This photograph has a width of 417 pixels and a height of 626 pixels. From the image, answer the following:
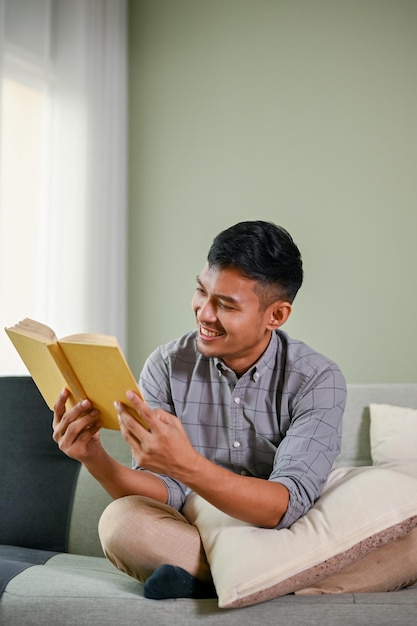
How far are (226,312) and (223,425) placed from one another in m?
0.31

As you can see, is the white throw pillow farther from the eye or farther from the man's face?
the eye

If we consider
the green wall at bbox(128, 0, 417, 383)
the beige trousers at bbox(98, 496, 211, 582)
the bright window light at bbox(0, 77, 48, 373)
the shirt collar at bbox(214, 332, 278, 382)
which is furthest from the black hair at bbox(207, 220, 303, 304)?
the bright window light at bbox(0, 77, 48, 373)

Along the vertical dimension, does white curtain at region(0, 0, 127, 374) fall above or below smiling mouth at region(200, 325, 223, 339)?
above

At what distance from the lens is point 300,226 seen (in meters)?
3.01

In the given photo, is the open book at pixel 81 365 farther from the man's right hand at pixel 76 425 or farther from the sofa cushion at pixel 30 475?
the sofa cushion at pixel 30 475

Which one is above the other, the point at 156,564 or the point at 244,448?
the point at 244,448

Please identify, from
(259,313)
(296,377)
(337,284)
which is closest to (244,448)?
(296,377)

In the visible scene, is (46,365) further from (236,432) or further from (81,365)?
(236,432)

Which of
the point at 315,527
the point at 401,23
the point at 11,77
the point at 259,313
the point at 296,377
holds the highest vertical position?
the point at 401,23

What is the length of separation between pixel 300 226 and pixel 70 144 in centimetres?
104

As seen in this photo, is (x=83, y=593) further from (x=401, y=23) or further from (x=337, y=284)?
(x=401, y=23)

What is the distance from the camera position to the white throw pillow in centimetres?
205

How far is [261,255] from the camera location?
1.66 meters

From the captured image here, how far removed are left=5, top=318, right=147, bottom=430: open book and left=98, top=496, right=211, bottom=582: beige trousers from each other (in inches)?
8.5
